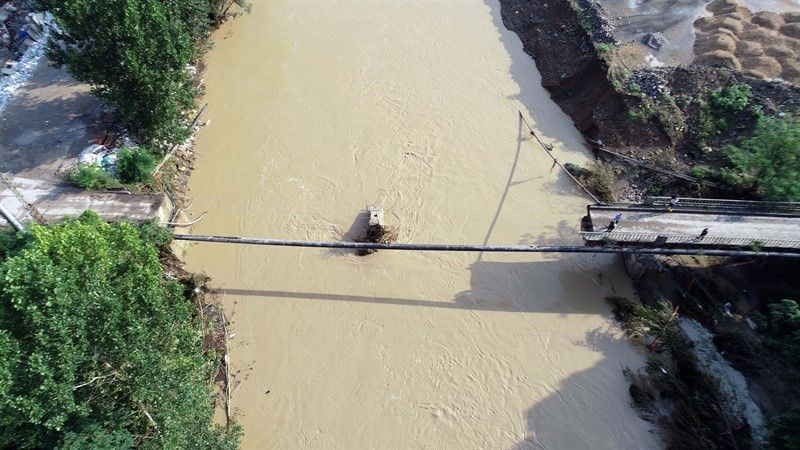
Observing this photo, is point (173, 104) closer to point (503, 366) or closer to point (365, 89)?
point (365, 89)

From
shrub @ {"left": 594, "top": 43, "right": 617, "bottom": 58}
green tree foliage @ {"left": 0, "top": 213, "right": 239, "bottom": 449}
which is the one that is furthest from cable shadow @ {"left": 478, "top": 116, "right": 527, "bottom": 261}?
green tree foliage @ {"left": 0, "top": 213, "right": 239, "bottom": 449}

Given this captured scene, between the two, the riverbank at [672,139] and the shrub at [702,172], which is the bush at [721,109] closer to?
the riverbank at [672,139]

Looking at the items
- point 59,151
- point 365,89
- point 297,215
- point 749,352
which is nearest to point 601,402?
point 749,352

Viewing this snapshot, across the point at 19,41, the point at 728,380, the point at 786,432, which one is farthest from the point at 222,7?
the point at 786,432

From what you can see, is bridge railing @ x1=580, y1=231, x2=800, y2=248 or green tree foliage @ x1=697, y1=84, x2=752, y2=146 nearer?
A: bridge railing @ x1=580, y1=231, x2=800, y2=248

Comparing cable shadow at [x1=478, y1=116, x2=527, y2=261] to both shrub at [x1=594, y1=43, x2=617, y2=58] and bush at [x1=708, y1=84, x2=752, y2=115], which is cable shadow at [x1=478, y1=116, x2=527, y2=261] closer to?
shrub at [x1=594, y1=43, x2=617, y2=58]

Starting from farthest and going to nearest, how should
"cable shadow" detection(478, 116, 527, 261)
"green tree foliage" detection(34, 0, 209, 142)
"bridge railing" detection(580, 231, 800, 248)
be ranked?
"cable shadow" detection(478, 116, 527, 261) → "green tree foliage" detection(34, 0, 209, 142) → "bridge railing" detection(580, 231, 800, 248)

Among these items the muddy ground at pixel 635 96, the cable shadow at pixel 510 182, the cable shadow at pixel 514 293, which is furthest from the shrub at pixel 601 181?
the cable shadow at pixel 514 293
